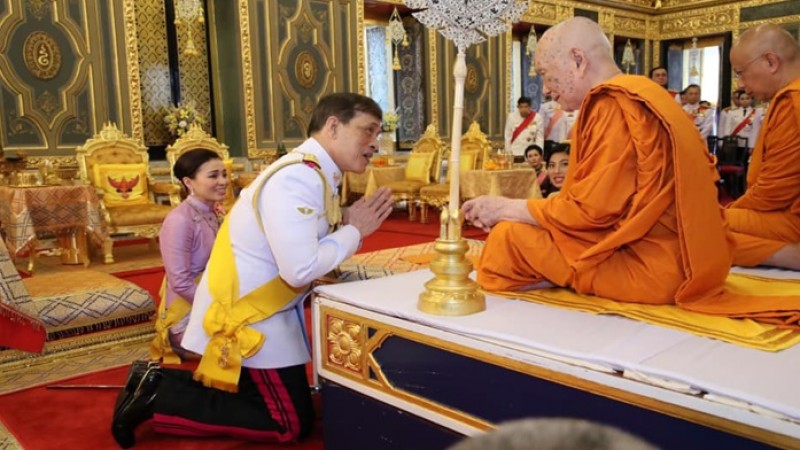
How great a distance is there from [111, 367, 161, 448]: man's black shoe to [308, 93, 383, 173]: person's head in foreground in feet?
2.95

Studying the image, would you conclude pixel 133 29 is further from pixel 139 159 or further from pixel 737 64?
pixel 737 64

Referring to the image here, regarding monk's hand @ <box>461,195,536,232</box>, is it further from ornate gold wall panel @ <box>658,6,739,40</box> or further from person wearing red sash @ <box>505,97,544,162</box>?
ornate gold wall panel @ <box>658,6,739,40</box>

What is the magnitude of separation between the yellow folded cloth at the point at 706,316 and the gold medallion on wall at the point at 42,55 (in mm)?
6228

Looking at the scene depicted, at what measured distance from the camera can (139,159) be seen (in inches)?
242

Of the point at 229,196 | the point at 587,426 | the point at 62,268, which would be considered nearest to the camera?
the point at 587,426

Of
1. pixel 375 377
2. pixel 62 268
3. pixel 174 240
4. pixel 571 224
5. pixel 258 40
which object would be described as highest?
pixel 258 40

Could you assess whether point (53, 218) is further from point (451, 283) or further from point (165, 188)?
point (451, 283)

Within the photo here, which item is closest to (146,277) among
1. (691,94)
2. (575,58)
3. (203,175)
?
(203,175)

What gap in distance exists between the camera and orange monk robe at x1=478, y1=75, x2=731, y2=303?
1.61 meters

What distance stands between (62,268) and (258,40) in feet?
12.6

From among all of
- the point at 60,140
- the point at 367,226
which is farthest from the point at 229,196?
the point at 367,226

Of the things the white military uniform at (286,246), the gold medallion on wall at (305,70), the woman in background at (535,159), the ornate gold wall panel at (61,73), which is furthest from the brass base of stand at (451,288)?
the gold medallion on wall at (305,70)

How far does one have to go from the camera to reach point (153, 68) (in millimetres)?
7641

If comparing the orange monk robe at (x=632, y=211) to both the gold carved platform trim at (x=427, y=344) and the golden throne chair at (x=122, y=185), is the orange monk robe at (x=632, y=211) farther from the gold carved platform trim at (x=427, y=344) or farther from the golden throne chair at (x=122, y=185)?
the golden throne chair at (x=122, y=185)
